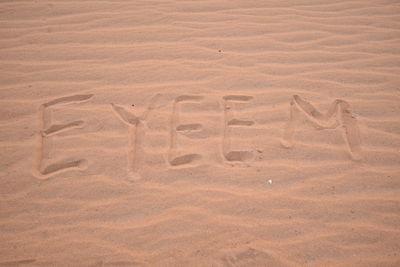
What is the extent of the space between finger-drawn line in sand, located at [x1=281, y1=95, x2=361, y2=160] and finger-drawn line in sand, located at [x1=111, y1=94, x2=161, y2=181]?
119 cm

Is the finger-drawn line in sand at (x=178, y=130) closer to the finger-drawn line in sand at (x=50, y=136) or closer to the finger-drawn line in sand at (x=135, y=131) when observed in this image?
the finger-drawn line in sand at (x=135, y=131)

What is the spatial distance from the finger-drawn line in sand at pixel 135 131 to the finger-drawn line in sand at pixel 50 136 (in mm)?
361

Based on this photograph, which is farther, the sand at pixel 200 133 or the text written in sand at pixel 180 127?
the text written in sand at pixel 180 127

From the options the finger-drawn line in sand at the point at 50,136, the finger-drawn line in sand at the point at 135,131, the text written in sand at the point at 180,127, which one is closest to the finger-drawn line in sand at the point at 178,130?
the text written in sand at the point at 180,127

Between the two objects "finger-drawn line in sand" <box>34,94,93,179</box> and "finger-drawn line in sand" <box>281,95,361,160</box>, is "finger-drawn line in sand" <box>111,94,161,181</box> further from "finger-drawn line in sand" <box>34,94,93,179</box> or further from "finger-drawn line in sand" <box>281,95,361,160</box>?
"finger-drawn line in sand" <box>281,95,361,160</box>

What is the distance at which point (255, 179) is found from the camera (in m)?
2.60

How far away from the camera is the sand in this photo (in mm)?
2361

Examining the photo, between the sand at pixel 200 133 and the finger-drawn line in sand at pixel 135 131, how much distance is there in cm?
1

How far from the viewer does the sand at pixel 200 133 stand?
2361 millimetres

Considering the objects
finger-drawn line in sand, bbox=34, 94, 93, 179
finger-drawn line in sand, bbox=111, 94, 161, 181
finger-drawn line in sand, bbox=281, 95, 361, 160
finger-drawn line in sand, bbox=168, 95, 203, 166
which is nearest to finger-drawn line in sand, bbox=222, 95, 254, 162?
finger-drawn line in sand, bbox=168, 95, 203, 166

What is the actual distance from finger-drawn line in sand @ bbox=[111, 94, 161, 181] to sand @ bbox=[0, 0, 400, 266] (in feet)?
0.05

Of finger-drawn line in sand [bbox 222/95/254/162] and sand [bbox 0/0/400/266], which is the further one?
finger-drawn line in sand [bbox 222/95/254/162]

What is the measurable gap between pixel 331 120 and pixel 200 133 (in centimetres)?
114

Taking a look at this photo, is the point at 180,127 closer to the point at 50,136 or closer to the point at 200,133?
the point at 200,133
